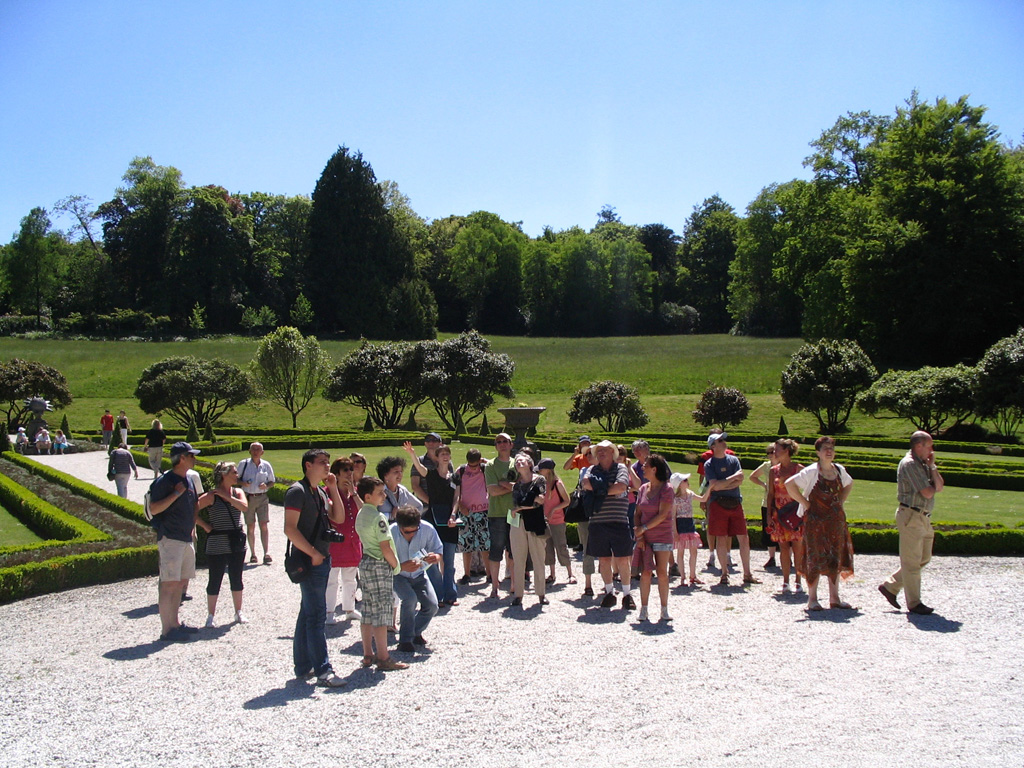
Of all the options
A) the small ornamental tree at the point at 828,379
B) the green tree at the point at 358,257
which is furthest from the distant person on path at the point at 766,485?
the green tree at the point at 358,257

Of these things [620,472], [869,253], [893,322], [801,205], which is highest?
[801,205]

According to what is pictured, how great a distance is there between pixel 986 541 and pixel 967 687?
5743 millimetres

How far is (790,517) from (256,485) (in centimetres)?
642

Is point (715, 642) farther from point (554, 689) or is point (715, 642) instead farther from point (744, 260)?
point (744, 260)

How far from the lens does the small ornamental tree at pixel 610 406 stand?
3262 cm

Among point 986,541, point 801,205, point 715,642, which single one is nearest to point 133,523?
point 715,642

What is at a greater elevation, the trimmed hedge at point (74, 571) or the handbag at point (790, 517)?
the handbag at point (790, 517)

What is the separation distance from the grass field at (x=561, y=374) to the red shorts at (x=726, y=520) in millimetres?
26248

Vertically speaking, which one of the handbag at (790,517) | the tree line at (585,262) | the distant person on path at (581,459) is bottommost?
the handbag at (790,517)

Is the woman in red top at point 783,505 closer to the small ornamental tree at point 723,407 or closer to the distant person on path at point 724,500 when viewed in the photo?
the distant person on path at point 724,500

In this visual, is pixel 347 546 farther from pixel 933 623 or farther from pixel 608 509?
pixel 933 623

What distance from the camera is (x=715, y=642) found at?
6.98 meters

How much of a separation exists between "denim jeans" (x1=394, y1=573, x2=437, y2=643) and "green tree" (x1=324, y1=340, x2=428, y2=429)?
28782mm

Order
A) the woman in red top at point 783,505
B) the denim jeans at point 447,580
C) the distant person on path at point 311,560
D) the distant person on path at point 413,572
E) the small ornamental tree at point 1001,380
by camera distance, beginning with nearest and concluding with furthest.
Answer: the distant person on path at point 311,560 → the distant person on path at point 413,572 → the denim jeans at point 447,580 → the woman in red top at point 783,505 → the small ornamental tree at point 1001,380
